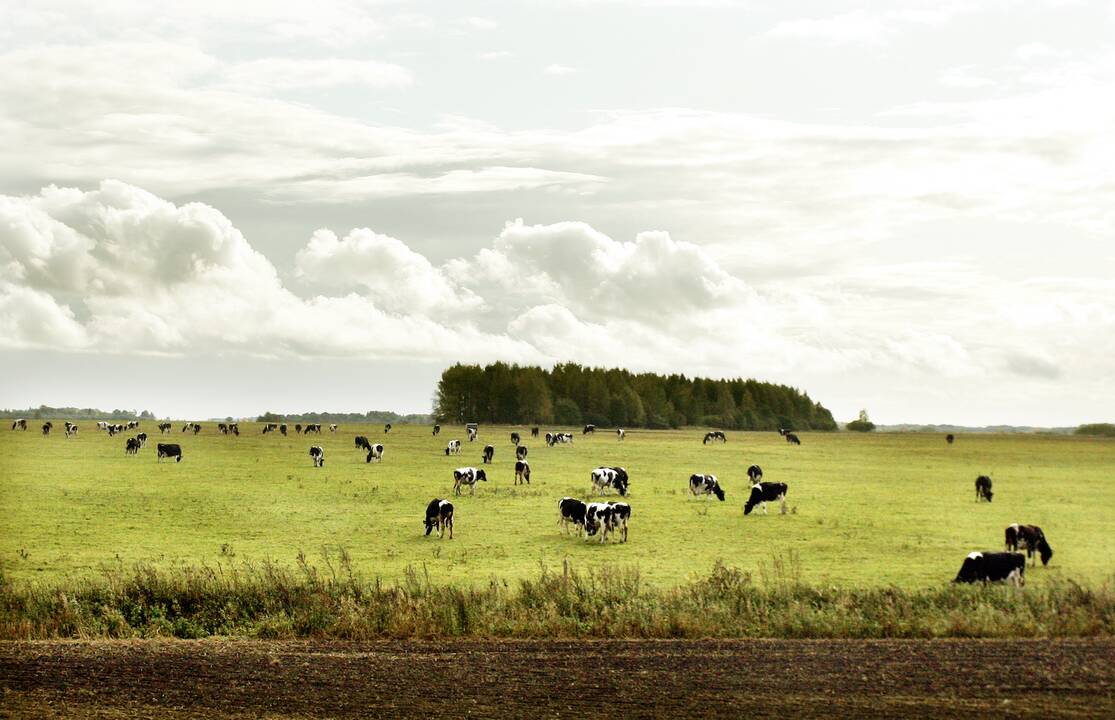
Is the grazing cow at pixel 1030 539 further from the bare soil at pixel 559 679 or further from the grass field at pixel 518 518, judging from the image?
the bare soil at pixel 559 679

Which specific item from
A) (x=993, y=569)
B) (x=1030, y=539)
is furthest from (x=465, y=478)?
(x=993, y=569)

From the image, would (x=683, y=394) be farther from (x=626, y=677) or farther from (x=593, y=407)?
(x=626, y=677)

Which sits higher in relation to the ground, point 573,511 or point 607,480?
point 607,480

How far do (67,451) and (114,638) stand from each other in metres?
65.0

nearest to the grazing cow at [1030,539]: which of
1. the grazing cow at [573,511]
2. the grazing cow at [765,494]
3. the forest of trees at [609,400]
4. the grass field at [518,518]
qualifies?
the grass field at [518,518]

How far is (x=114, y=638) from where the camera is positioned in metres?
18.8

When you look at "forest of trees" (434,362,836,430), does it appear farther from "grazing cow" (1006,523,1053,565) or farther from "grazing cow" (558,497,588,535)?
"grazing cow" (1006,523,1053,565)

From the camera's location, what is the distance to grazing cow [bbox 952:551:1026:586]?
932 inches

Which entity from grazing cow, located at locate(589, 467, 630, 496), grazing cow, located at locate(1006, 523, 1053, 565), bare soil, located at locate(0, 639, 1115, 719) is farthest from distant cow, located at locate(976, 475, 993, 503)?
bare soil, located at locate(0, 639, 1115, 719)

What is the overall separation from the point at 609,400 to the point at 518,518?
4908 inches

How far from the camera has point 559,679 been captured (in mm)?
15867

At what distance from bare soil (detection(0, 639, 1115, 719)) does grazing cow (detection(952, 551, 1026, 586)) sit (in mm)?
6123

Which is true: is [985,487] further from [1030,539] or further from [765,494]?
[1030,539]

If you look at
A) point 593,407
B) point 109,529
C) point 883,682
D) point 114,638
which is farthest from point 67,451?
point 593,407
